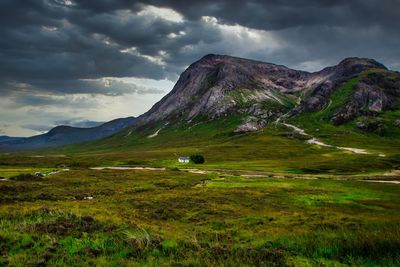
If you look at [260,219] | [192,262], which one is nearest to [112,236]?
[192,262]

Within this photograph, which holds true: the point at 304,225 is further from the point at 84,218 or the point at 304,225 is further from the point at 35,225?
the point at 35,225

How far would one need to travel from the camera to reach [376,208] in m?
50.3

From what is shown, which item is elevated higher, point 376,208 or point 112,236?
point 112,236

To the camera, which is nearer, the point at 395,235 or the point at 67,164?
the point at 395,235

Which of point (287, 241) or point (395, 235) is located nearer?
point (395, 235)

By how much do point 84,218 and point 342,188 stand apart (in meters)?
65.9

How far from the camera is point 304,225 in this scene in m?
34.1

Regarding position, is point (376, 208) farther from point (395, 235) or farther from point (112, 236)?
point (112, 236)

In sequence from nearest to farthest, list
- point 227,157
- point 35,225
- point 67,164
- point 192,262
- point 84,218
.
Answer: point 192,262, point 35,225, point 84,218, point 67,164, point 227,157

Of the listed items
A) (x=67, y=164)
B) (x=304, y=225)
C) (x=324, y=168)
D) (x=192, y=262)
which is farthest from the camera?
(x=67, y=164)

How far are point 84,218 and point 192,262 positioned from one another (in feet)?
44.9

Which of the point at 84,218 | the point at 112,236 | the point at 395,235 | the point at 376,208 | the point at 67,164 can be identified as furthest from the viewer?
the point at 67,164

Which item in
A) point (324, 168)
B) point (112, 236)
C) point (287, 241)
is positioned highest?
point (112, 236)

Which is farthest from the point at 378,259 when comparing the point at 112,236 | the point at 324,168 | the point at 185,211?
the point at 324,168
